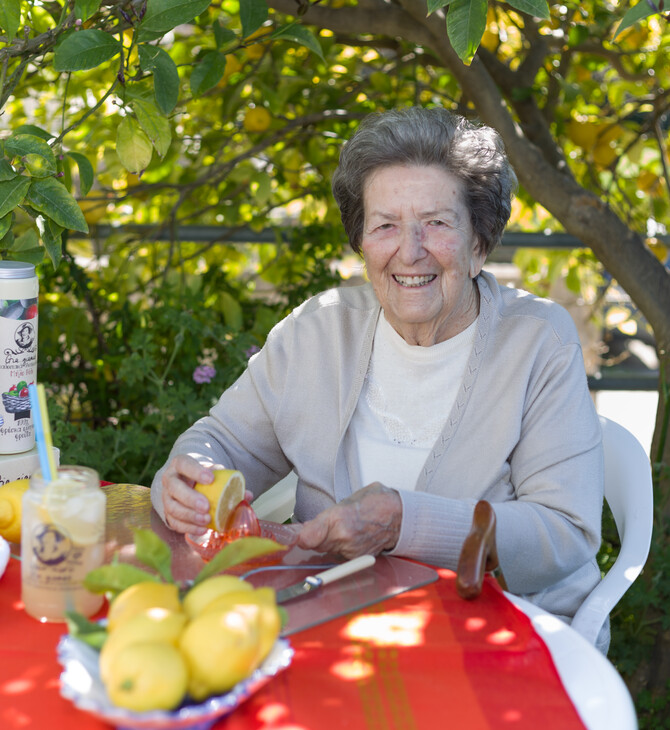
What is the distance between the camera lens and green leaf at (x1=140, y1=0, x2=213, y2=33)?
1743 mm

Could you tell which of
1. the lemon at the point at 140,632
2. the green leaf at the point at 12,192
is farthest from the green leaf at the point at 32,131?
the lemon at the point at 140,632

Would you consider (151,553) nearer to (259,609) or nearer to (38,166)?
(259,609)

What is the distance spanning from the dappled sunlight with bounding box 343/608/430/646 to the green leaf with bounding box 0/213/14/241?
104 cm

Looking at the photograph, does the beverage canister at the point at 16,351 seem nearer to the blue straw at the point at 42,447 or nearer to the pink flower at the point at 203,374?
the blue straw at the point at 42,447

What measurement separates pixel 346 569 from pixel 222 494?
0.30 m

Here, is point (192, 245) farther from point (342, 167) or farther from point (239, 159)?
point (342, 167)

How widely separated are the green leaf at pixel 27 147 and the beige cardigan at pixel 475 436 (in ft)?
2.11

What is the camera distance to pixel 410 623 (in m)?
1.29

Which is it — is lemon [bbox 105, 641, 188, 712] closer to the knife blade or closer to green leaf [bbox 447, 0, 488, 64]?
the knife blade

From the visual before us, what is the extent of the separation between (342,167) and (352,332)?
0.38m

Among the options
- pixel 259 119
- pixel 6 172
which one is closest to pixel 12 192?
pixel 6 172

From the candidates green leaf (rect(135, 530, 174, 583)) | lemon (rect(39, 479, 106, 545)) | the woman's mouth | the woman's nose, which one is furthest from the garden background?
green leaf (rect(135, 530, 174, 583))

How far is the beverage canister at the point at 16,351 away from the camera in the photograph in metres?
1.71

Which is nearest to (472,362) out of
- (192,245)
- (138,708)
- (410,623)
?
(410,623)
